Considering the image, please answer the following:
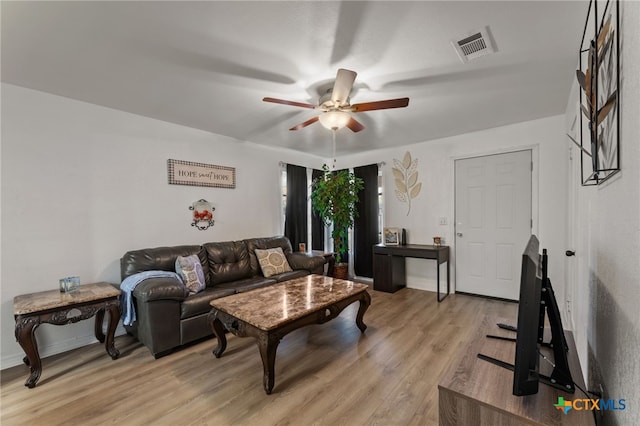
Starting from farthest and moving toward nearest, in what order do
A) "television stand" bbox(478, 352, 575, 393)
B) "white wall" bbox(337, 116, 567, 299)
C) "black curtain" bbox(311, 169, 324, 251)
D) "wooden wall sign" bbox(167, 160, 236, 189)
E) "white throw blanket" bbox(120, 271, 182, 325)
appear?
"black curtain" bbox(311, 169, 324, 251)
"wooden wall sign" bbox(167, 160, 236, 189)
"white wall" bbox(337, 116, 567, 299)
"white throw blanket" bbox(120, 271, 182, 325)
"television stand" bbox(478, 352, 575, 393)

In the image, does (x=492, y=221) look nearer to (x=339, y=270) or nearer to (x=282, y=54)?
(x=339, y=270)

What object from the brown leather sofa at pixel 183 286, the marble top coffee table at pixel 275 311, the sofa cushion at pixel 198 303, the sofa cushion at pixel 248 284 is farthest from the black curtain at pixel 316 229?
the sofa cushion at pixel 198 303

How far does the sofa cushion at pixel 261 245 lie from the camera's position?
374cm

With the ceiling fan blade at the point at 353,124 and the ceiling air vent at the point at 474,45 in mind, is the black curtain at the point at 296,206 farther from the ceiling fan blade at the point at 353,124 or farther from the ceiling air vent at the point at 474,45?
the ceiling air vent at the point at 474,45

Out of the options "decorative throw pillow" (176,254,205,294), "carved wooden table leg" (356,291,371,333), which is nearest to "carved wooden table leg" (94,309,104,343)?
"decorative throw pillow" (176,254,205,294)

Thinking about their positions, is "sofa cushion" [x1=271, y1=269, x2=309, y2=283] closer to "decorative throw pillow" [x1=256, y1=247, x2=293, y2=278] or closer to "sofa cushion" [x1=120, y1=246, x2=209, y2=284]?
"decorative throw pillow" [x1=256, y1=247, x2=293, y2=278]

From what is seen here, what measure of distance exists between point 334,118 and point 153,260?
8.05 feet

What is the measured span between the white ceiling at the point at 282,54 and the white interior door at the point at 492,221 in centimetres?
89

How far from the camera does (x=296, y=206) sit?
16.3 feet

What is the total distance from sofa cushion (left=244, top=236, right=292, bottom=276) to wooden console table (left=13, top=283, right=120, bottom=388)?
5.31 ft

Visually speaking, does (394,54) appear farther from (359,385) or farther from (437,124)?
(359,385)

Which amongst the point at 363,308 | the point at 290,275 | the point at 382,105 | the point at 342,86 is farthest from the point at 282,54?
the point at 290,275

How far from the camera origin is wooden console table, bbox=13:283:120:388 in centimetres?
200

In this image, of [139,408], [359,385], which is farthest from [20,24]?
[359,385]
